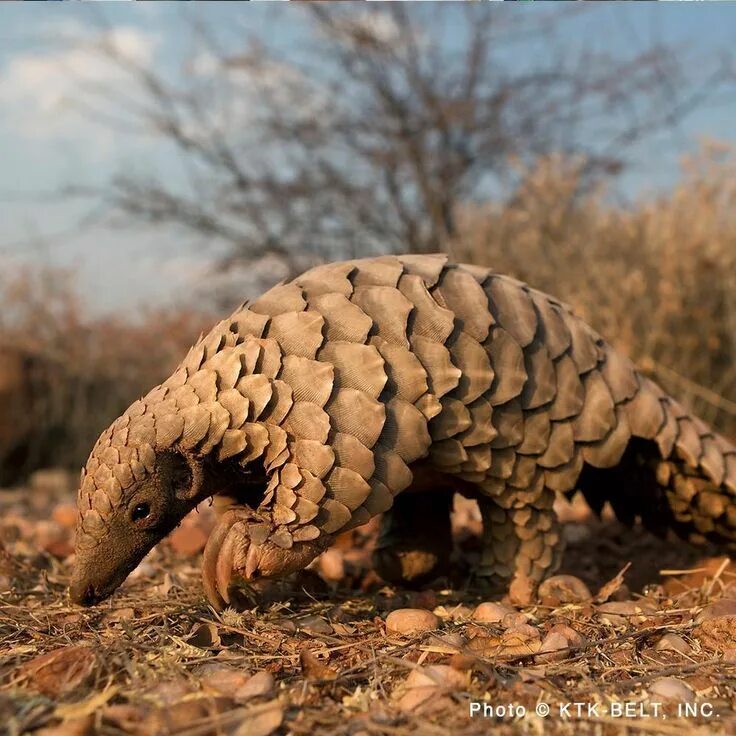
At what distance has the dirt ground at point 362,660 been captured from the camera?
57.7 inches

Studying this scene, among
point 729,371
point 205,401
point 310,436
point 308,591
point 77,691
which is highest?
point 205,401

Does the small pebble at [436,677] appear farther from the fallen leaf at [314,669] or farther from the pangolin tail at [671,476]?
the pangolin tail at [671,476]

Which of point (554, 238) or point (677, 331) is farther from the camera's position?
point (554, 238)

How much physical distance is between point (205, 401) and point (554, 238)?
15.5 ft

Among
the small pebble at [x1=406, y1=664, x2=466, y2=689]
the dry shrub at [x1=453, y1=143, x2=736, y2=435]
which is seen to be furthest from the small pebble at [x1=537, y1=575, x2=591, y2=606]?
the dry shrub at [x1=453, y1=143, x2=736, y2=435]

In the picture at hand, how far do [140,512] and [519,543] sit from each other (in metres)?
1.25

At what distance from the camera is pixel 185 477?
86.4 inches

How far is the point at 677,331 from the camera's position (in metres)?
5.58

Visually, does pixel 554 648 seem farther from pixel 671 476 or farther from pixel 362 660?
A: pixel 671 476

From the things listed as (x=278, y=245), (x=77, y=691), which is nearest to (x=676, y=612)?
(x=77, y=691)

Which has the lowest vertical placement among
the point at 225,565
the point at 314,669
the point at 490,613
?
the point at 490,613

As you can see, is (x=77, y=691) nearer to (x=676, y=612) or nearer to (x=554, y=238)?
(x=676, y=612)

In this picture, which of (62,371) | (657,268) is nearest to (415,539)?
(657,268)

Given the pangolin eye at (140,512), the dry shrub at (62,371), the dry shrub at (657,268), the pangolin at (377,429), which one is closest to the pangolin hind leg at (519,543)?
the pangolin at (377,429)
